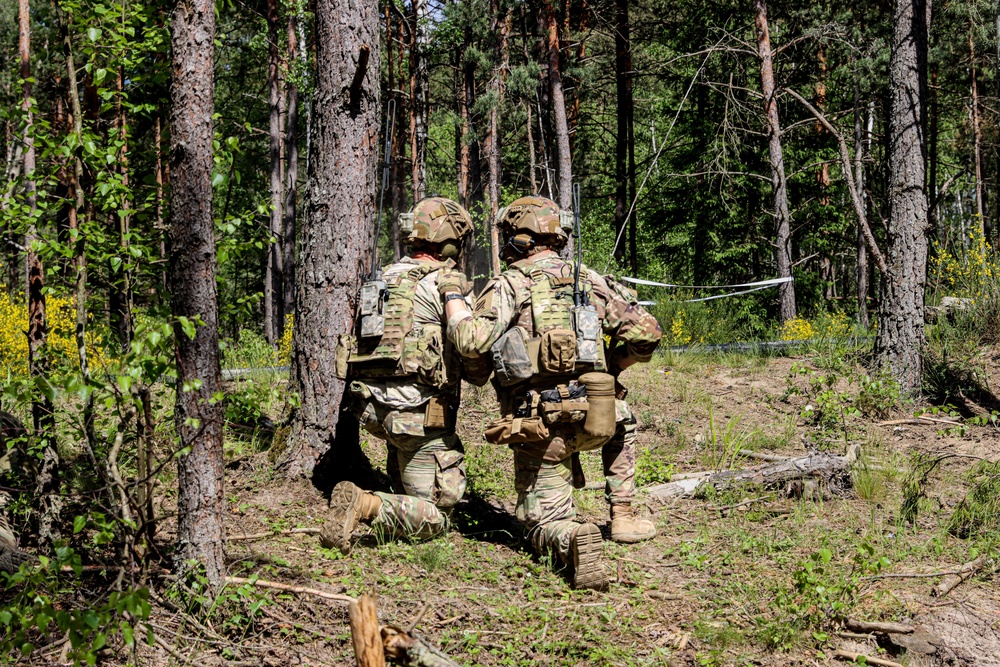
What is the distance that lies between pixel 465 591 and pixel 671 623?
124 cm

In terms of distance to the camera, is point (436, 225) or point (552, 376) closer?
point (552, 376)

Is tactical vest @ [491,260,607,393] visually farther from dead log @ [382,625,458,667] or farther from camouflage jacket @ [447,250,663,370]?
dead log @ [382,625,458,667]

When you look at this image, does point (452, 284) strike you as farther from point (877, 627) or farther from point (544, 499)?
point (877, 627)

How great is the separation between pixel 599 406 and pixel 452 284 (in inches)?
50.6

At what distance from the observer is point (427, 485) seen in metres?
5.60

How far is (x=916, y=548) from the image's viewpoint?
5562 mm

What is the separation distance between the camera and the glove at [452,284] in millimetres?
5582

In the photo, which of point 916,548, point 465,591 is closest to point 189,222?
point 465,591

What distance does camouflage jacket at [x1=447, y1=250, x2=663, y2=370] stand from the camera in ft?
17.5

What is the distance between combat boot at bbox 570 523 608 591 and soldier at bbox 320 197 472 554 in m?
1.04

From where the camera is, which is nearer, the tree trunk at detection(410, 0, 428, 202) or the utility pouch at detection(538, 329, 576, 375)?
the utility pouch at detection(538, 329, 576, 375)

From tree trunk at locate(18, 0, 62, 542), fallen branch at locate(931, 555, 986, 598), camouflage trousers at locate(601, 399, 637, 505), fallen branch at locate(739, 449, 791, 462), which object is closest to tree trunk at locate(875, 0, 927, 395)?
fallen branch at locate(739, 449, 791, 462)

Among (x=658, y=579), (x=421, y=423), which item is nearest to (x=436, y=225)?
(x=421, y=423)

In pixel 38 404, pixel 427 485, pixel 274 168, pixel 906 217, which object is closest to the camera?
pixel 38 404
